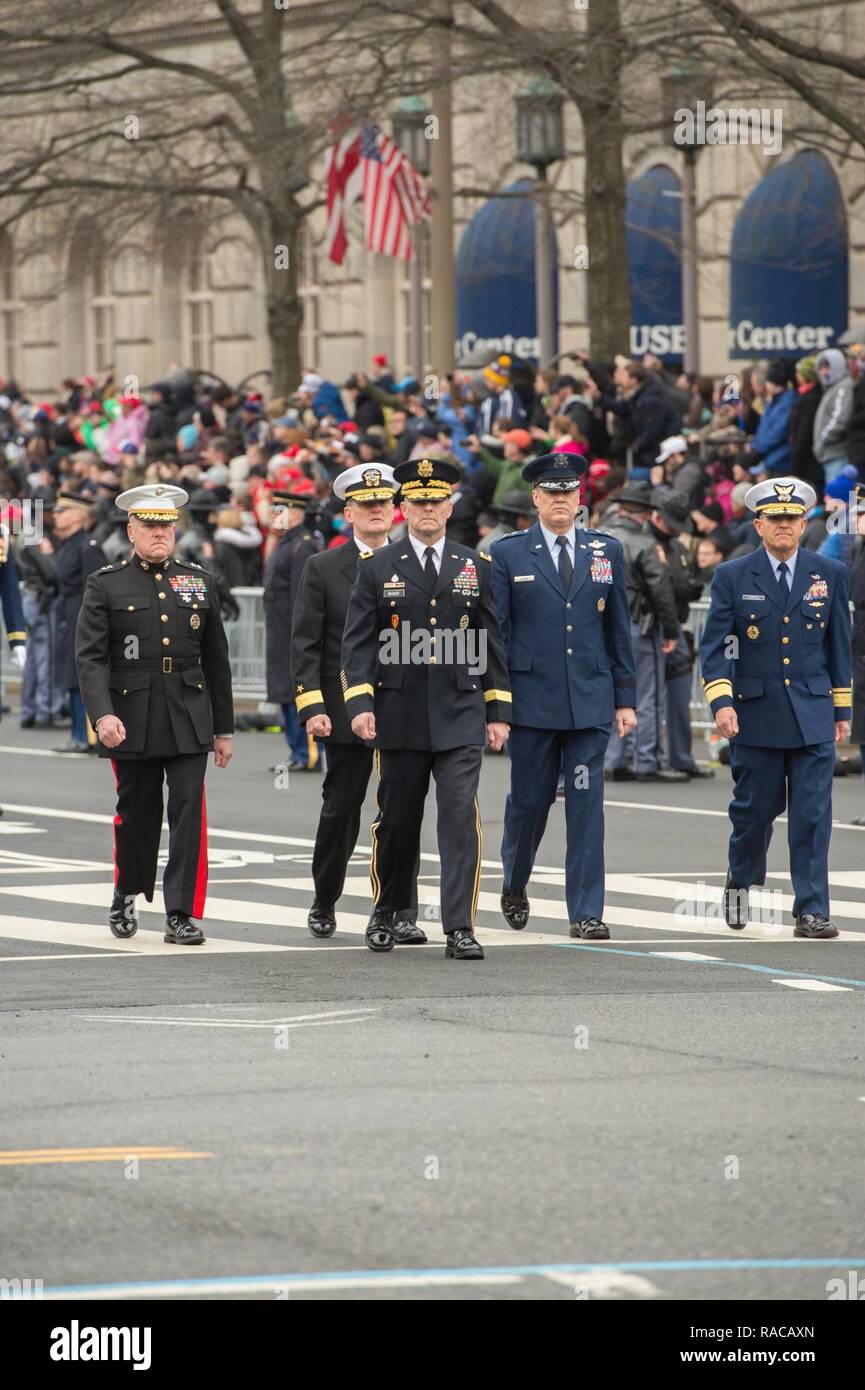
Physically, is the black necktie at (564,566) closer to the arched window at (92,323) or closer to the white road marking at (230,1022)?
the white road marking at (230,1022)

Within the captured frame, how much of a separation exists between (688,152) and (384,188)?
3.27m

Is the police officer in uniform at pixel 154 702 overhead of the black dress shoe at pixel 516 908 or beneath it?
overhead

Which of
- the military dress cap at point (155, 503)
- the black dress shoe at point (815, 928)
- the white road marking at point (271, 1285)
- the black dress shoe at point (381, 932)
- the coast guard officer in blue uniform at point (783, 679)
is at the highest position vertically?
the military dress cap at point (155, 503)

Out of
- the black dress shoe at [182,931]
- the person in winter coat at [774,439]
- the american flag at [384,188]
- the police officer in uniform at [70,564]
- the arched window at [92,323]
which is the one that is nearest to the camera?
the black dress shoe at [182,931]

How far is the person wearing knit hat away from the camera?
25203 mm

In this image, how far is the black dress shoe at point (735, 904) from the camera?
12.2 meters

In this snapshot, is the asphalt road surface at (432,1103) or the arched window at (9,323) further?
the arched window at (9,323)

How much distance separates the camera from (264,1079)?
8.38 m

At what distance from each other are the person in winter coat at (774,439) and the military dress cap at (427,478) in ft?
36.2

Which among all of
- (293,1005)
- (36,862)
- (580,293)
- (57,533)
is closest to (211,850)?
(36,862)

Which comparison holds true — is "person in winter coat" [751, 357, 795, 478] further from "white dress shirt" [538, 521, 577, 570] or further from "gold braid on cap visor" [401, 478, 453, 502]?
"gold braid on cap visor" [401, 478, 453, 502]

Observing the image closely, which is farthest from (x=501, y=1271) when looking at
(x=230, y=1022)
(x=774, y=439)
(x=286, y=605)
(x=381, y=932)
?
(x=774, y=439)

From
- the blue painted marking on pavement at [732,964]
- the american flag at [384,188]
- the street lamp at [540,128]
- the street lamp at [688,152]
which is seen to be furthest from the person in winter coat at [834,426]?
the blue painted marking on pavement at [732,964]

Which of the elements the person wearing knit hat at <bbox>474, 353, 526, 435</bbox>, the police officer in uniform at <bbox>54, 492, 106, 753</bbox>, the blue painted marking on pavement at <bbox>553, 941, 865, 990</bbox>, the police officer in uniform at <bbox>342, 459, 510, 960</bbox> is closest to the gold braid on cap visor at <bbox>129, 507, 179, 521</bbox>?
the police officer in uniform at <bbox>342, 459, 510, 960</bbox>
